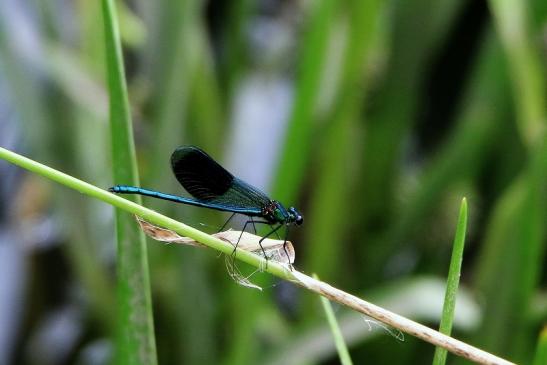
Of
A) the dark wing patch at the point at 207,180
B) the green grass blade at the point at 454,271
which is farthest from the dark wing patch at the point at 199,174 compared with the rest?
the green grass blade at the point at 454,271

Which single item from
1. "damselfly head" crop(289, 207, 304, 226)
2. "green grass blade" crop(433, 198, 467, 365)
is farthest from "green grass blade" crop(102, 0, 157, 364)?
"damselfly head" crop(289, 207, 304, 226)

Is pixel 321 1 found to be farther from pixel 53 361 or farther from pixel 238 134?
pixel 53 361

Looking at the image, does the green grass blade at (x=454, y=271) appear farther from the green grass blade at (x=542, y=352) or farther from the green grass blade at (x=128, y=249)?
the green grass blade at (x=128, y=249)

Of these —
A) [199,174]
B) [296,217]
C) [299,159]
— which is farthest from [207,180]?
[299,159]

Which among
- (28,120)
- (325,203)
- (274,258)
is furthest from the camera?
(325,203)

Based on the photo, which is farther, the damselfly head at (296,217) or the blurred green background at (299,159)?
the blurred green background at (299,159)

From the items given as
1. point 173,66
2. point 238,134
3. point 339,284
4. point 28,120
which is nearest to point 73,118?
point 28,120
